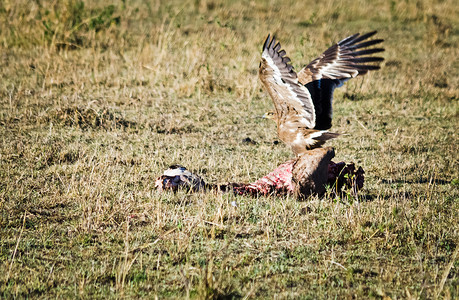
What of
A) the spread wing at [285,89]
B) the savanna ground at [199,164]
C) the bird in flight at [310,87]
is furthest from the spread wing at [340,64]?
the savanna ground at [199,164]

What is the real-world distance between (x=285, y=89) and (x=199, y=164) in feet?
5.53

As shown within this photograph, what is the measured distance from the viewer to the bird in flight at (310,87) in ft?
19.8

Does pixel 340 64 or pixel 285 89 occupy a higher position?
pixel 340 64

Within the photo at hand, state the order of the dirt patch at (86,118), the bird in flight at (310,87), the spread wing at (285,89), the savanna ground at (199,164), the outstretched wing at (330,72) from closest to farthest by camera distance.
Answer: the savanna ground at (199,164) < the spread wing at (285,89) < the bird in flight at (310,87) < the outstretched wing at (330,72) < the dirt patch at (86,118)

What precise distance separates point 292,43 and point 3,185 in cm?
880

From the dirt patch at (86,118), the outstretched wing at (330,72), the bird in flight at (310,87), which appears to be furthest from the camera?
the dirt patch at (86,118)

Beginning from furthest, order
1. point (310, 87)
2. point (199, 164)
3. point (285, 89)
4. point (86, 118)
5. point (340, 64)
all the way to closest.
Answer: point (86, 118)
point (199, 164)
point (340, 64)
point (310, 87)
point (285, 89)

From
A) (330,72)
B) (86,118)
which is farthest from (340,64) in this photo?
(86,118)

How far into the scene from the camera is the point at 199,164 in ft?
23.8

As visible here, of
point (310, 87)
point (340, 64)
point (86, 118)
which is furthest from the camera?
point (86, 118)

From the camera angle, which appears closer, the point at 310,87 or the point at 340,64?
the point at 310,87

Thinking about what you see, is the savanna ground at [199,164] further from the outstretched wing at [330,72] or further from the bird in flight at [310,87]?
the outstretched wing at [330,72]

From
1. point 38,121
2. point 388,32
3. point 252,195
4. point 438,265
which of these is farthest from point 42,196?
point 388,32

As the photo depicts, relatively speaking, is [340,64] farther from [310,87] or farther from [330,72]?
[310,87]
